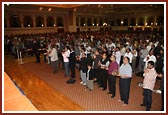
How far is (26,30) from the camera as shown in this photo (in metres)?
24.8

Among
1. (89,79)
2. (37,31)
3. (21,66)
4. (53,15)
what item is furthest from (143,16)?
(89,79)

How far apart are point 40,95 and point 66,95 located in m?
1.02

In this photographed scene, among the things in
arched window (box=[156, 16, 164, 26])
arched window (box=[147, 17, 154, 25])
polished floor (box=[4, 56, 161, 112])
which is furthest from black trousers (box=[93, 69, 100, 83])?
arched window (box=[147, 17, 154, 25])

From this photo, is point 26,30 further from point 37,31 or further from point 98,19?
point 98,19

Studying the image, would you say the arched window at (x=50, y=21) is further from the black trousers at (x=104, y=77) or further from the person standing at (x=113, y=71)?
the person standing at (x=113, y=71)

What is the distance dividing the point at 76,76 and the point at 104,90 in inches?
97.1

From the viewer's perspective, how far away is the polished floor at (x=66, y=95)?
6.24 metres

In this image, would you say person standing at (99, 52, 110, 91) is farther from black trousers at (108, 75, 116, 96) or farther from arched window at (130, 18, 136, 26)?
arched window at (130, 18, 136, 26)

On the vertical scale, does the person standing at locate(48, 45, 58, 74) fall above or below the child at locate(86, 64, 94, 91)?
above

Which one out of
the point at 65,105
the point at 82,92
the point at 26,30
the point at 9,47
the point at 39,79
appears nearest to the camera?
the point at 65,105

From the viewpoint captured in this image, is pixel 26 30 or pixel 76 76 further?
pixel 26 30

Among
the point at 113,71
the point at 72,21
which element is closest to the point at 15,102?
the point at 113,71

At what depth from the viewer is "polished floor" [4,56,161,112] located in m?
6.24

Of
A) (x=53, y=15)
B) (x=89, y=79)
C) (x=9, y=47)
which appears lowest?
(x=89, y=79)
